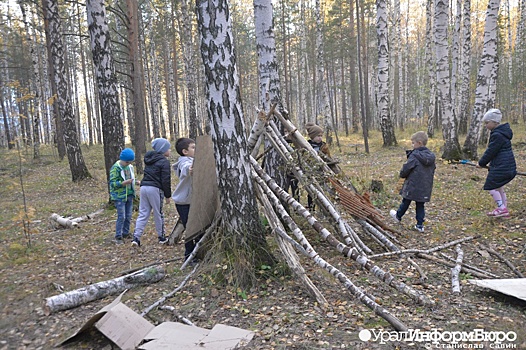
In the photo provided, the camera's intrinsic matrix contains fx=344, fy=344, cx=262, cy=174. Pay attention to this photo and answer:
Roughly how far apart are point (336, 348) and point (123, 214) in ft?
15.3

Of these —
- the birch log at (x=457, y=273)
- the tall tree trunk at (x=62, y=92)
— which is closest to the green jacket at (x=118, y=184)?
the birch log at (x=457, y=273)

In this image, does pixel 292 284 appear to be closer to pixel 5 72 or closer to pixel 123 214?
pixel 123 214

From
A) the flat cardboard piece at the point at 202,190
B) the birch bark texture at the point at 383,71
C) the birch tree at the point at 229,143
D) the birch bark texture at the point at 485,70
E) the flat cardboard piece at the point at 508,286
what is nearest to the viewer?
the flat cardboard piece at the point at 508,286

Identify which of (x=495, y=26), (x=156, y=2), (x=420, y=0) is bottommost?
(x=495, y=26)

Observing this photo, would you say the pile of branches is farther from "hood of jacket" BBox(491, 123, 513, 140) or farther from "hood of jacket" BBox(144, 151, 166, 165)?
"hood of jacket" BBox(491, 123, 513, 140)

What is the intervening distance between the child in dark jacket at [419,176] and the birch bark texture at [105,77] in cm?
649

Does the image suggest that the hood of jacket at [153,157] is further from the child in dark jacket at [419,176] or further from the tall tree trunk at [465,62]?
the tall tree trunk at [465,62]

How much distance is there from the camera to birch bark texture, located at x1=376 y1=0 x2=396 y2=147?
44.7ft

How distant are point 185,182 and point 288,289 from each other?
2176mm

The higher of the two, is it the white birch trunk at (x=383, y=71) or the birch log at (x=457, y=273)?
the white birch trunk at (x=383, y=71)

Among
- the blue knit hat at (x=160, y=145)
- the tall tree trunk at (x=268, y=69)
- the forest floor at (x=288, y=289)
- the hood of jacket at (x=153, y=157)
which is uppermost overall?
the tall tree trunk at (x=268, y=69)

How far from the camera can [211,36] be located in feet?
12.6

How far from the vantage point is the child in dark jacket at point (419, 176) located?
571 cm

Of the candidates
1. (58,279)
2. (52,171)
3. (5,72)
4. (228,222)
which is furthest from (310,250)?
(5,72)
